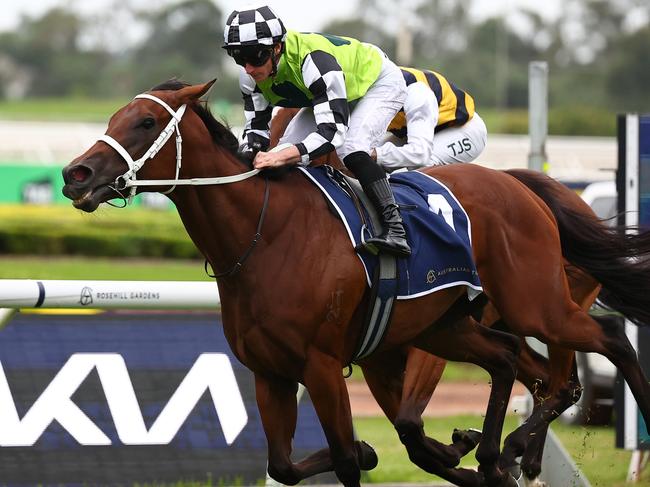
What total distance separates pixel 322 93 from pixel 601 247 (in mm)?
1779

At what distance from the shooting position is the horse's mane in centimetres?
477

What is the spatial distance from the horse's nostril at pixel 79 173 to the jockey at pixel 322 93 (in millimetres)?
733

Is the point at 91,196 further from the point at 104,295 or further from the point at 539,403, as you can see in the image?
the point at 539,403

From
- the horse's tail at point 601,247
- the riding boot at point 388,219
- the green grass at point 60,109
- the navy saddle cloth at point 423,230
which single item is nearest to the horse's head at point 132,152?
the navy saddle cloth at point 423,230

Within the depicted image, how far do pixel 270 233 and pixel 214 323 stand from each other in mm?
1699

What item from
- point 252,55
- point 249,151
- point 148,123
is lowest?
point 249,151

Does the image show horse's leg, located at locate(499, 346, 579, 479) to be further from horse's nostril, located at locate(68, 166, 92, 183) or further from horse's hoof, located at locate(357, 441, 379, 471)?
horse's nostril, located at locate(68, 166, 92, 183)

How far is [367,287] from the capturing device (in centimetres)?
497

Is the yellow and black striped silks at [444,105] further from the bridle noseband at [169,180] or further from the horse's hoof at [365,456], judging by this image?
the horse's hoof at [365,456]

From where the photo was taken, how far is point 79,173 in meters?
4.38

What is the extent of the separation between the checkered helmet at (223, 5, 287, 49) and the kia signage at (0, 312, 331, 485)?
196cm

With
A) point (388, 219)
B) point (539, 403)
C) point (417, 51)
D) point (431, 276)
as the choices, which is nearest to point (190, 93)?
point (388, 219)

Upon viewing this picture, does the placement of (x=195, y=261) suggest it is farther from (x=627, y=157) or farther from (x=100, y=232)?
(x=627, y=157)

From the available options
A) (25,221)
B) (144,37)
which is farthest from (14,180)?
(144,37)
